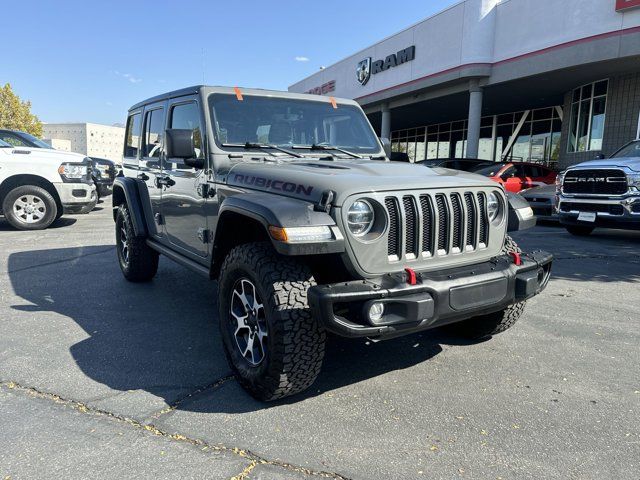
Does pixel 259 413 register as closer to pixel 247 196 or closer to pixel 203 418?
pixel 203 418

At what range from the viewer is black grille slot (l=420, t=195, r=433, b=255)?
9.23ft

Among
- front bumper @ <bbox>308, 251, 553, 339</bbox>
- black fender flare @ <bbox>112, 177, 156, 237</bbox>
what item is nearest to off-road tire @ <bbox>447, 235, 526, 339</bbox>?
front bumper @ <bbox>308, 251, 553, 339</bbox>

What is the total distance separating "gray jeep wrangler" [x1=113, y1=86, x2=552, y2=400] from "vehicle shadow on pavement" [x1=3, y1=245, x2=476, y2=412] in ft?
1.32

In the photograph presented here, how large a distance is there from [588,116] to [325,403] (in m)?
16.4

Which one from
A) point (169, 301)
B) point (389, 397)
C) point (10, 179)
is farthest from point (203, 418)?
point (10, 179)

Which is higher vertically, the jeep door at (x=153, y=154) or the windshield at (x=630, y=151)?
the windshield at (x=630, y=151)

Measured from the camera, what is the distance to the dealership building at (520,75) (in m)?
13.3

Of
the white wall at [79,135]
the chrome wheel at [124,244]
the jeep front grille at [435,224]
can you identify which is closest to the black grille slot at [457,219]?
the jeep front grille at [435,224]

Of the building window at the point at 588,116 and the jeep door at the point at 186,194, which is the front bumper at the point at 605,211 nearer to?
the jeep door at the point at 186,194

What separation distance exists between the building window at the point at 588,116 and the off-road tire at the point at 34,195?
15.2 metres

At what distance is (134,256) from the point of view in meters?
5.27

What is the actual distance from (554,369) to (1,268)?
6.40 metres

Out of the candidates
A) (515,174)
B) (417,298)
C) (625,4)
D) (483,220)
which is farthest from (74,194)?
(625,4)

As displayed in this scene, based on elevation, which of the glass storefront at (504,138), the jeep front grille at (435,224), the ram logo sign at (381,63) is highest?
the ram logo sign at (381,63)
